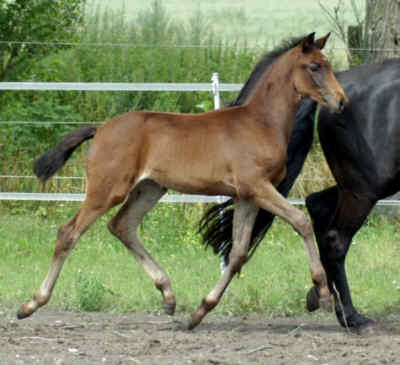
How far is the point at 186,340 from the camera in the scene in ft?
15.9

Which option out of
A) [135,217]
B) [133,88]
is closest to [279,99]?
[135,217]

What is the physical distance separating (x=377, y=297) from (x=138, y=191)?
215 centimetres

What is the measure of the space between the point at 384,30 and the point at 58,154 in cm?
445

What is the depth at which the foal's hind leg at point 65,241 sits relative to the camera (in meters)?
4.91

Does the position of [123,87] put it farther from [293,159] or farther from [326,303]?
[326,303]

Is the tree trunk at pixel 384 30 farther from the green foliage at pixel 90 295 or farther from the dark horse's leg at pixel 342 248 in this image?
the green foliage at pixel 90 295

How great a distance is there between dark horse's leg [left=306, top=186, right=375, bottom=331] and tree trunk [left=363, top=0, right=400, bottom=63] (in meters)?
3.30

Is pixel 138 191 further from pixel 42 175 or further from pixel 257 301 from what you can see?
pixel 257 301

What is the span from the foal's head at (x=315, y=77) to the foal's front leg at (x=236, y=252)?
0.81 m

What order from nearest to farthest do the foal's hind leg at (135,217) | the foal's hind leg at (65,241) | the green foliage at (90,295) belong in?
the foal's hind leg at (65,241) → the foal's hind leg at (135,217) → the green foliage at (90,295)

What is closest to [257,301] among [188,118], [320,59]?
[188,118]

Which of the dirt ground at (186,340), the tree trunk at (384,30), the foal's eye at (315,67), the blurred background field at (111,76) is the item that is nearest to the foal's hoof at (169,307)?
the dirt ground at (186,340)

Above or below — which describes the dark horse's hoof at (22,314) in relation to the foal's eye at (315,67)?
below

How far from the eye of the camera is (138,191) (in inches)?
209
